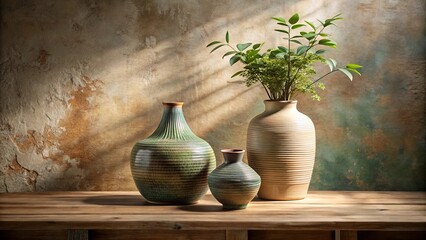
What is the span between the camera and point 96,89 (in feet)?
8.36

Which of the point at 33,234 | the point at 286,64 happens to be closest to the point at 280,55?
the point at 286,64

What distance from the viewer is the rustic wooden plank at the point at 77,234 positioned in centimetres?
186

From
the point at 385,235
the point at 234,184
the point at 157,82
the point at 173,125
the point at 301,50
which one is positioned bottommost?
the point at 385,235

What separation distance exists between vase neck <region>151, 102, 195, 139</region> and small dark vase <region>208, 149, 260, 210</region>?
22cm

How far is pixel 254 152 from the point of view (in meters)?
2.25

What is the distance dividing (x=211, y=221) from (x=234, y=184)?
219 mm

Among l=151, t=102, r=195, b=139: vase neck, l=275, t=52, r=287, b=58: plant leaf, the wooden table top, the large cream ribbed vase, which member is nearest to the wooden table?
the wooden table top

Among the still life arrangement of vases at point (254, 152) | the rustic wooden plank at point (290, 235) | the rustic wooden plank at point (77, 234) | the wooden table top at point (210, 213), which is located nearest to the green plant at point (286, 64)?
the still life arrangement of vases at point (254, 152)

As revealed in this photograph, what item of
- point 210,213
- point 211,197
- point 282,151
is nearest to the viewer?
point 210,213

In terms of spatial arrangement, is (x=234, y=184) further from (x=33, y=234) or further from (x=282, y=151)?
(x=33, y=234)

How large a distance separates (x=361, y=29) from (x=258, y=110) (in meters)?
0.60

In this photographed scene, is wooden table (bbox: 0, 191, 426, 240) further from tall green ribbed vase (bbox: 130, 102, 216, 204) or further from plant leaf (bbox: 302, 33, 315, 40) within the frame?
plant leaf (bbox: 302, 33, 315, 40)

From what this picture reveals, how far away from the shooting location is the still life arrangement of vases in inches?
82.5

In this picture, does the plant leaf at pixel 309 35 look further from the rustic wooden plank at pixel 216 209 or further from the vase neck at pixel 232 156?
the rustic wooden plank at pixel 216 209
